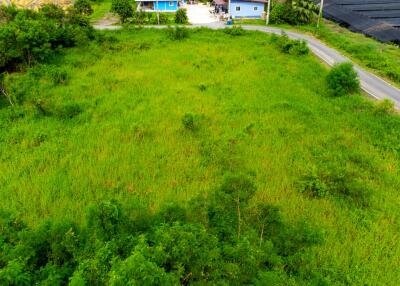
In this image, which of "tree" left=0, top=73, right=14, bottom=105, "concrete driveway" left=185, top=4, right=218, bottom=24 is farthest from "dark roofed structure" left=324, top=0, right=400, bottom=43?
"tree" left=0, top=73, right=14, bottom=105

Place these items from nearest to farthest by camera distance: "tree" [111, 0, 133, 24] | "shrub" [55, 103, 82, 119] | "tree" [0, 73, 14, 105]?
"shrub" [55, 103, 82, 119], "tree" [0, 73, 14, 105], "tree" [111, 0, 133, 24]

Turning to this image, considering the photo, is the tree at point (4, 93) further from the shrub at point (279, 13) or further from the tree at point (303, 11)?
the tree at point (303, 11)

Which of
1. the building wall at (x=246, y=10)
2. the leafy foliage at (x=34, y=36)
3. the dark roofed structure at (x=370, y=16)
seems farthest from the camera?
the building wall at (x=246, y=10)

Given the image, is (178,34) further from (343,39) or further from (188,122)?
(188,122)

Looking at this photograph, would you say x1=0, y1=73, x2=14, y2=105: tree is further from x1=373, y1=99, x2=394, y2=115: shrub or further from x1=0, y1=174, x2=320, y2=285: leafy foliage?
x1=373, y1=99, x2=394, y2=115: shrub

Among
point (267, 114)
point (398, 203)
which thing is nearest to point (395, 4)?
point (267, 114)

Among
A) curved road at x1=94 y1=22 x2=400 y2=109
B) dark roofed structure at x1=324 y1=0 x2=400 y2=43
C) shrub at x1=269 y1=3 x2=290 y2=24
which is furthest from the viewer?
shrub at x1=269 y1=3 x2=290 y2=24

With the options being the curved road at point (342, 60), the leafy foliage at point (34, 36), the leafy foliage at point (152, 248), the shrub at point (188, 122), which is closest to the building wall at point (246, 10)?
the curved road at point (342, 60)

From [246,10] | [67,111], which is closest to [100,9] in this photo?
[246,10]

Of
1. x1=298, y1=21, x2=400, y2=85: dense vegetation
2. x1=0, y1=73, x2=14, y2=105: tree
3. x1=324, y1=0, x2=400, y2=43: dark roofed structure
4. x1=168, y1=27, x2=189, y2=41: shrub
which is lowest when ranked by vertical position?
x1=0, y1=73, x2=14, y2=105: tree
